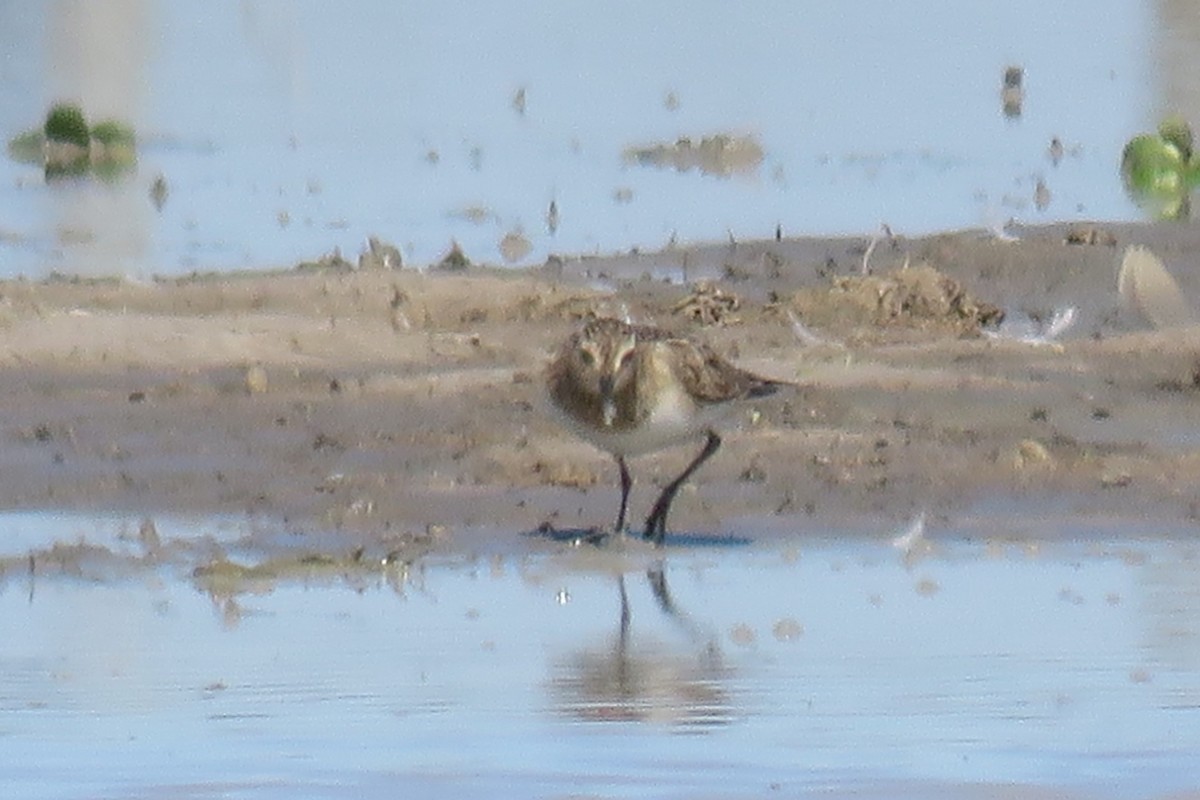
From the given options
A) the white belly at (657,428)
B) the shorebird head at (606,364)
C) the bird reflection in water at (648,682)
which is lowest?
the bird reflection in water at (648,682)

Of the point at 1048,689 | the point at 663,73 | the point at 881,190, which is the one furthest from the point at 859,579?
the point at 663,73

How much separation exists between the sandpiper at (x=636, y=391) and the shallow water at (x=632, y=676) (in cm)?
37

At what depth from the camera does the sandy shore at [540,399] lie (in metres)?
9.73

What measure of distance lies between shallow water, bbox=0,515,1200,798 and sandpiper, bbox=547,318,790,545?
369mm

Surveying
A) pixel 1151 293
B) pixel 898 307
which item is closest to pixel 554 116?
pixel 1151 293

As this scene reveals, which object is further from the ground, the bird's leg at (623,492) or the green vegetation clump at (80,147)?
the green vegetation clump at (80,147)

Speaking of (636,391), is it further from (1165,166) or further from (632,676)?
(1165,166)

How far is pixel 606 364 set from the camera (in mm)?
9164

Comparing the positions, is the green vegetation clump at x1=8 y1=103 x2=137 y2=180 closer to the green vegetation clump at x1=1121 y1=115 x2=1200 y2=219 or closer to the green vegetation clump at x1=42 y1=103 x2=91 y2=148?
the green vegetation clump at x1=42 y1=103 x2=91 y2=148

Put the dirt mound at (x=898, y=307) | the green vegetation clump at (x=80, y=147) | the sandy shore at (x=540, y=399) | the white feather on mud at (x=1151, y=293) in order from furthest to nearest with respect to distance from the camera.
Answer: the green vegetation clump at (x=80, y=147) < the white feather on mud at (x=1151, y=293) < the dirt mound at (x=898, y=307) < the sandy shore at (x=540, y=399)

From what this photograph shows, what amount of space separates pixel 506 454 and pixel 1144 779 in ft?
13.2

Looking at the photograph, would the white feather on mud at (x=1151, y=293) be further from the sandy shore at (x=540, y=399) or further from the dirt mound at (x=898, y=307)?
the dirt mound at (x=898, y=307)

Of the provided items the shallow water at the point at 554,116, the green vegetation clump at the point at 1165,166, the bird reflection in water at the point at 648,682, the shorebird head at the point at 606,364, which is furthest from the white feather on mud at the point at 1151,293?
the bird reflection in water at the point at 648,682

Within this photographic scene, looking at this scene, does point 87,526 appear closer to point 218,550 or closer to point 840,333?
A: point 218,550
